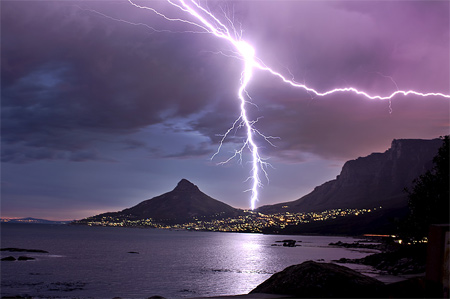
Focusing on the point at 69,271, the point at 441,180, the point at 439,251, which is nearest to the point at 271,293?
the point at 439,251

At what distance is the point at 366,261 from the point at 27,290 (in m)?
40.6

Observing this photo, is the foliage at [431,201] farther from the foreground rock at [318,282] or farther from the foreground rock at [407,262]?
the foreground rock at [318,282]

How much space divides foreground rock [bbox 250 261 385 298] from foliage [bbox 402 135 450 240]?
53.7 feet

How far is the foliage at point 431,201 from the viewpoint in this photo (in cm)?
2622

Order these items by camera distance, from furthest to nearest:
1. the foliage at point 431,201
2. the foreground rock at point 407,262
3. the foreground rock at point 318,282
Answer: the foreground rock at point 407,262 < the foliage at point 431,201 < the foreground rock at point 318,282

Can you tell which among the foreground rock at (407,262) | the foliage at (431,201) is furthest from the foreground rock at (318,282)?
the foreground rock at (407,262)

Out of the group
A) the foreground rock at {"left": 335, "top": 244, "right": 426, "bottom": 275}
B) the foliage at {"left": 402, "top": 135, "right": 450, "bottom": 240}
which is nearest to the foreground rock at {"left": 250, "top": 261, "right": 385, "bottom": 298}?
the foliage at {"left": 402, "top": 135, "right": 450, "bottom": 240}

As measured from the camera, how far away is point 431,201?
27.2m

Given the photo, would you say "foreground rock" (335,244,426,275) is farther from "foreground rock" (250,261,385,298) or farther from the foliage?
"foreground rock" (250,261,385,298)

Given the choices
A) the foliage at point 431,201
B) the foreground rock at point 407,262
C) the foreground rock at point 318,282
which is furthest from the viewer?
the foreground rock at point 407,262

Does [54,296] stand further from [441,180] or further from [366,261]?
[366,261]

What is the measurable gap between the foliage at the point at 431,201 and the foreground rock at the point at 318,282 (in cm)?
1638

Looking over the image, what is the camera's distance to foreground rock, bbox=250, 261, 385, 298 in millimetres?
11751

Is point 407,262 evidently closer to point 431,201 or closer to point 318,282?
point 431,201
